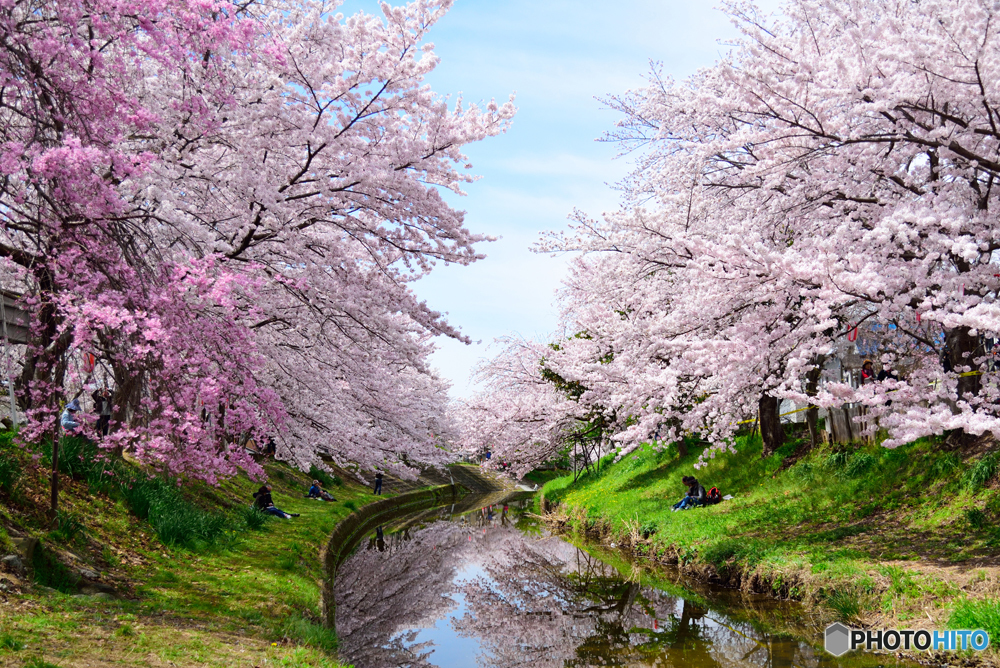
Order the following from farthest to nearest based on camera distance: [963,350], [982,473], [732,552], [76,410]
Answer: [732,552] < [963,350] < [982,473] < [76,410]

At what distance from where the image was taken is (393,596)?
39.3ft

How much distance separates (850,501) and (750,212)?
5373mm

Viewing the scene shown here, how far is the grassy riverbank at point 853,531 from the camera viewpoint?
24.2 feet

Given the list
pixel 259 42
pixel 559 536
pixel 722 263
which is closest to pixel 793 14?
pixel 722 263

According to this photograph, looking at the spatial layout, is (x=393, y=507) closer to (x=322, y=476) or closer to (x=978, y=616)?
(x=322, y=476)

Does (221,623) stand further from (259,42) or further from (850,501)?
(850,501)

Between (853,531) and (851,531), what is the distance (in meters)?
0.04

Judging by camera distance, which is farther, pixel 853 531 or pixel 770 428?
pixel 770 428

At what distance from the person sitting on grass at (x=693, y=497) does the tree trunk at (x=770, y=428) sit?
2.08 meters

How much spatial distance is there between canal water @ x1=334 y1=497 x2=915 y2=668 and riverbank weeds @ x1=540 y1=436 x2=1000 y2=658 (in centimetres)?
50

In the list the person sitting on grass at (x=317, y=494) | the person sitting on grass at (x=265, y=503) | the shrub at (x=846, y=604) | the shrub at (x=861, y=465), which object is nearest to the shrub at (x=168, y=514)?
the person sitting on grass at (x=265, y=503)

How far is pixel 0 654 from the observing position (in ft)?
14.4
